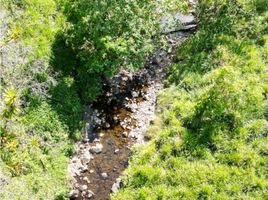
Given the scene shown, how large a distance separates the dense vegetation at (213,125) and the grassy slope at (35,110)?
293cm

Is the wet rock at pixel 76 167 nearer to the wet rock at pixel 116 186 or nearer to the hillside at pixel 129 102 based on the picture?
the hillside at pixel 129 102

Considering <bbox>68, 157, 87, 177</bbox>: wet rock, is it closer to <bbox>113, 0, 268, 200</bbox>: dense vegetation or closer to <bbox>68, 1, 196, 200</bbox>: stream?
<bbox>68, 1, 196, 200</bbox>: stream

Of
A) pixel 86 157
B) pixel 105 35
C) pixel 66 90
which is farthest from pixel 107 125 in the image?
pixel 105 35

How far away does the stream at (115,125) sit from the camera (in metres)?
17.3

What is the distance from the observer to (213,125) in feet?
57.7

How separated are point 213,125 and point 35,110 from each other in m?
7.27

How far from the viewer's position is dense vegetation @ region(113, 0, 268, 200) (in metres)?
16.2

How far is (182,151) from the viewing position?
17172mm

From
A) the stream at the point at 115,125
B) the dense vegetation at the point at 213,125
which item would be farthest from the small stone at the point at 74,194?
the dense vegetation at the point at 213,125

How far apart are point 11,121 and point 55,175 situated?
2.68 meters

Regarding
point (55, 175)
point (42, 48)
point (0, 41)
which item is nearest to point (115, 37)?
point (42, 48)

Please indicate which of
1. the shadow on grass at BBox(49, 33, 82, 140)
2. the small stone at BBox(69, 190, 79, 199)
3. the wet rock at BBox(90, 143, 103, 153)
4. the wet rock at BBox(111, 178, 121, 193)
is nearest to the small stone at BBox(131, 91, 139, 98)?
the shadow on grass at BBox(49, 33, 82, 140)

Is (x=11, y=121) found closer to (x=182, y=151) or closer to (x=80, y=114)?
(x=80, y=114)

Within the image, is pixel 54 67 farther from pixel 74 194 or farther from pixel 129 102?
pixel 74 194
